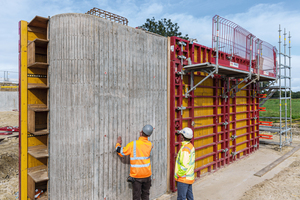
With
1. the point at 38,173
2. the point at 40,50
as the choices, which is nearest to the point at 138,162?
the point at 38,173

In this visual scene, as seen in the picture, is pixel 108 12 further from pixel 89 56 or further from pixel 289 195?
pixel 289 195

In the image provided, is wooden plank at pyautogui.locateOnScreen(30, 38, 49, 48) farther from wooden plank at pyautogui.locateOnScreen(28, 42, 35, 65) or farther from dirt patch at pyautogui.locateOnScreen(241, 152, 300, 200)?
dirt patch at pyautogui.locateOnScreen(241, 152, 300, 200)

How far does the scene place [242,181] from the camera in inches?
285

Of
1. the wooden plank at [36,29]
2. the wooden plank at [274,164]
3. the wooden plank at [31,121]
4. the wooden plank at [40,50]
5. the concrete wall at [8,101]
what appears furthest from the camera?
the concrete wall at [8,101]

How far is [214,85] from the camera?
845cm

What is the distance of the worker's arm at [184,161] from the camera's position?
445cm

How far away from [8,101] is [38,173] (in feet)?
103

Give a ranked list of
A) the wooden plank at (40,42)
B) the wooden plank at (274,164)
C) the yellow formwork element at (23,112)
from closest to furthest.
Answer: the wooden plank at (40,42) → the yellow formwork element at (23,112) → the wooden plank at (274,164)

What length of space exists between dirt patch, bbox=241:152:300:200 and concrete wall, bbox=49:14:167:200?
158 inches

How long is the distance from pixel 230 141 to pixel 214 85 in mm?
2898

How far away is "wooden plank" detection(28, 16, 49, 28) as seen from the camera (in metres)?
4.50

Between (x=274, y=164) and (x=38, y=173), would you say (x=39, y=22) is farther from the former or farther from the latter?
(x=274, y=164)

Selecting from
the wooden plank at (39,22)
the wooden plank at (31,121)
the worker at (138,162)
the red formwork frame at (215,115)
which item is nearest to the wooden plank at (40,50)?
the wooden plank at (39,22)

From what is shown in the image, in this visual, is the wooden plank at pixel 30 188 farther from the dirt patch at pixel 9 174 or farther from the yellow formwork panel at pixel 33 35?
the yellow formwork panel at pixel 33 35
